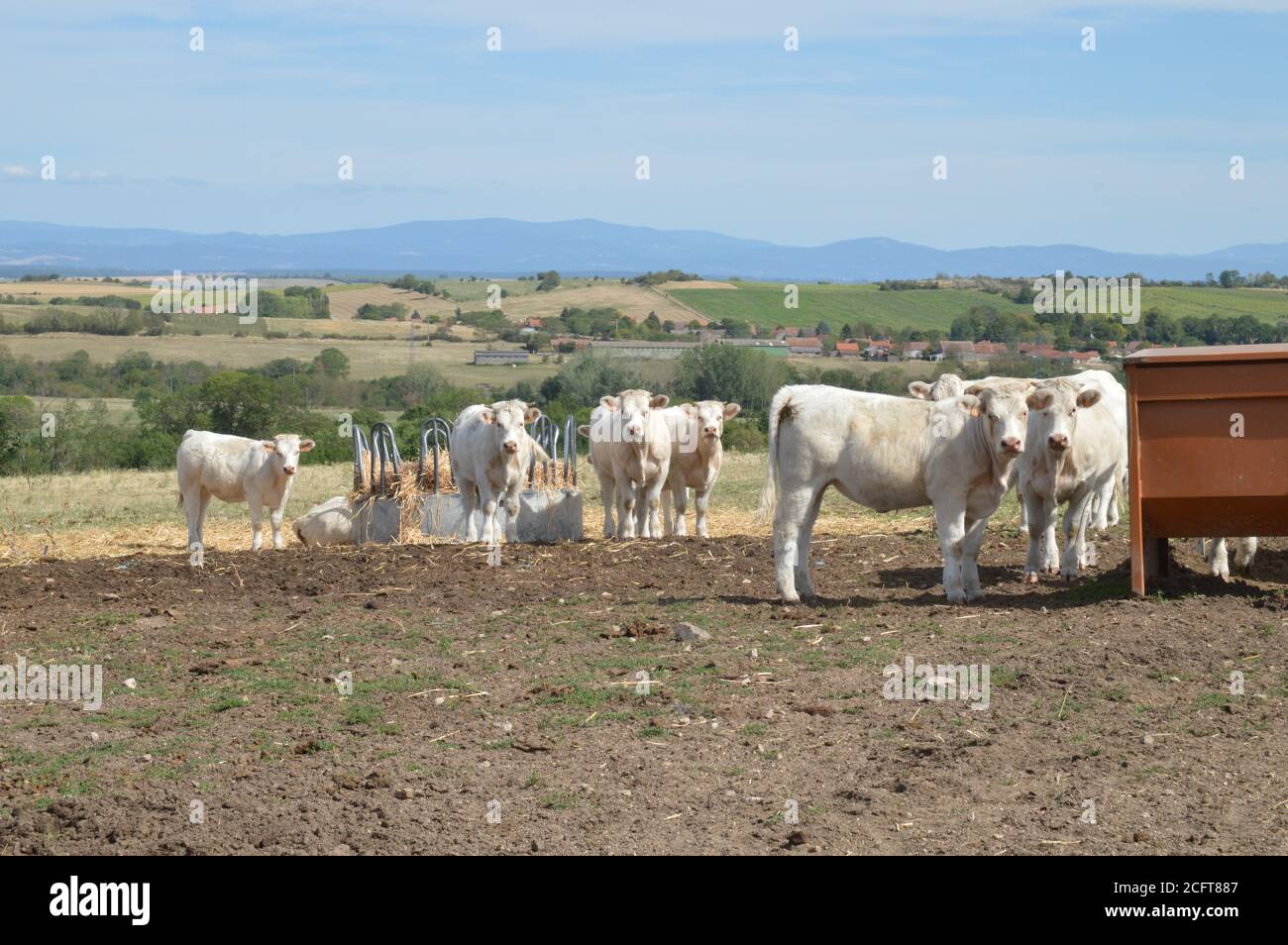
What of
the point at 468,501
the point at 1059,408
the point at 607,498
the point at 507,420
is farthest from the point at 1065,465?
the point at 468,501

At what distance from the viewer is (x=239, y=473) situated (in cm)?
1858

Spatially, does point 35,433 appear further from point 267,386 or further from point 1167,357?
point 1167,357

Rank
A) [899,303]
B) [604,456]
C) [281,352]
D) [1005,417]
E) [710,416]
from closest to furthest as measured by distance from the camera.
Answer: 1. [1005,417]
2. [710,416]
3. [604,456]
4. [281,352]
5. [899,303]

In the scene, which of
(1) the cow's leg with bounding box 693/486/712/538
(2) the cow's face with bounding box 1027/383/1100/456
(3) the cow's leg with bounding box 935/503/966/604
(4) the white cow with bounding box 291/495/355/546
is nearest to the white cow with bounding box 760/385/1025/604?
(3) the cow's leg with bounding box 935/503/966/604

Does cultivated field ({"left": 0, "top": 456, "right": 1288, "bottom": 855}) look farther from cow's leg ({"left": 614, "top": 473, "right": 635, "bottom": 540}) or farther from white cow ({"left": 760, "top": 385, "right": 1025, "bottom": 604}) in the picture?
cow's leg ({"left": 614, "top": 473, "right": 635, "bottom": 540})

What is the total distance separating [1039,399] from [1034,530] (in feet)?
5.44

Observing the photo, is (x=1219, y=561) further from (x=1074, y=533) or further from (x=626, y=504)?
(x=626, y=504)

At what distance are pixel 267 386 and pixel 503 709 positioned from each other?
32.9 metres

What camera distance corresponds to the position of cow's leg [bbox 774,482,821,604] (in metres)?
12.0

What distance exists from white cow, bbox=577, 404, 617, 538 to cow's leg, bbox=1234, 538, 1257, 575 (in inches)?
293

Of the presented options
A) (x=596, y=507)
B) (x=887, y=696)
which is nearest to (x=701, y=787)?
(x=887, y=696)

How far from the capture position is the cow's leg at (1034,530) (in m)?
13.1
